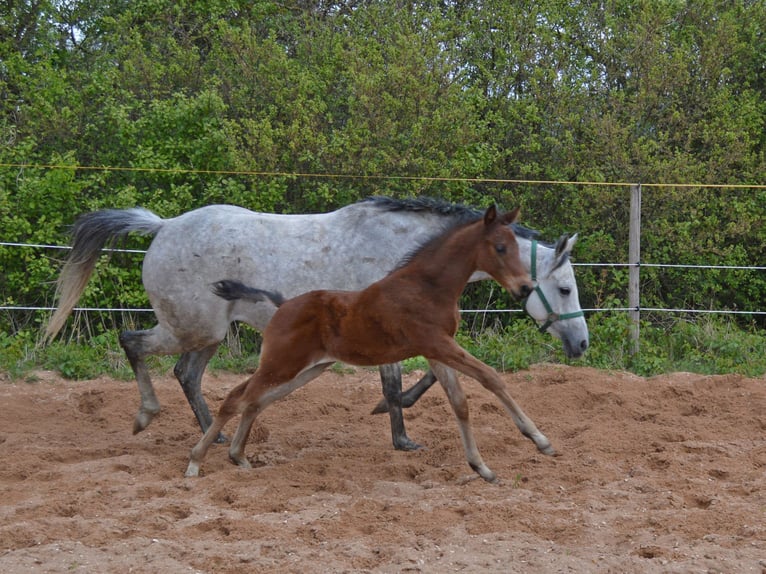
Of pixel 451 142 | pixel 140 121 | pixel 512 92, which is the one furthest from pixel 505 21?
pixel 140 121

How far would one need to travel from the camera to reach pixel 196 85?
11422mm

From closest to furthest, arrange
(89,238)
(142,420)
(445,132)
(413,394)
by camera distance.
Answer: (142,420), (413,394), (89,238), (445,132)

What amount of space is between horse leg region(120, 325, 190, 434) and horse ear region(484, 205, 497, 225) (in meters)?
2.50

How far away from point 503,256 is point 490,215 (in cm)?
25

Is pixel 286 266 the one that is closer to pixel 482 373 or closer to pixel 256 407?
pixel 256 407

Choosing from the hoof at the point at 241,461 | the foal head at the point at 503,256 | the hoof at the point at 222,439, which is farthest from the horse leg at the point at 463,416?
the hoof at the point at 222,439

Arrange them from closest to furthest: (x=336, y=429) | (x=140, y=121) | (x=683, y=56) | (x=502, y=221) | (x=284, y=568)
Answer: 1. (x=284, y=568)
2. (x=502, y=221)
3. (x=336, y=429)
4. (x=140, y=121)
5. (x=683, y=56)

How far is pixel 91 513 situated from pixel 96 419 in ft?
9.11

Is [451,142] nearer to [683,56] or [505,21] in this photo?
[505,21]

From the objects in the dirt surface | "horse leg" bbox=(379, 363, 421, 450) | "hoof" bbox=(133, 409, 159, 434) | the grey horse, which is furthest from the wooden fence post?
"hoof" bbox=(133, 409, 159, 434)

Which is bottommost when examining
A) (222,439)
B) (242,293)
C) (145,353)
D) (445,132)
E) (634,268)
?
(222,439)

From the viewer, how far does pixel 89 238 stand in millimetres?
6848

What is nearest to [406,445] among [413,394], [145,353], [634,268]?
[413,394]

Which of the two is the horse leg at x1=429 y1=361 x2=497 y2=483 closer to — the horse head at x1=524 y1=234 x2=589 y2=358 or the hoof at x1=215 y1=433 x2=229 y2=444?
the horse head at x1=524 y1=234 x2=589 y2=358
